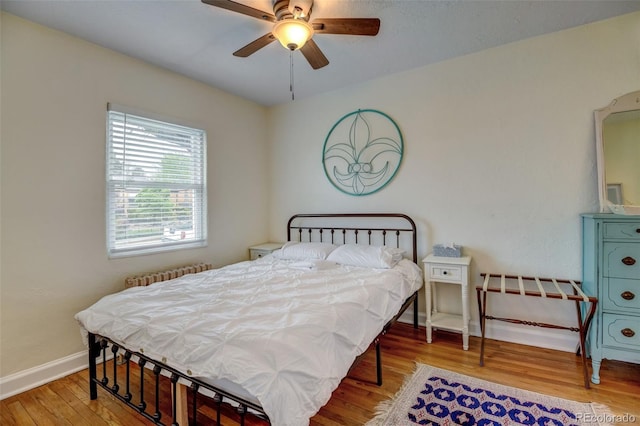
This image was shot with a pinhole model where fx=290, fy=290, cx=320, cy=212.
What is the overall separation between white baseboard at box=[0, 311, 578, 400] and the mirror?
3.79ft

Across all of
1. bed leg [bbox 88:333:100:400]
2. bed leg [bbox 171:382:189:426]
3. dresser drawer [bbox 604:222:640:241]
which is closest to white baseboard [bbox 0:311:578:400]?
bed leg [bbox 88:333:100:400]

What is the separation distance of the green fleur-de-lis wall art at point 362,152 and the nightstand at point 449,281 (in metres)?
1.07

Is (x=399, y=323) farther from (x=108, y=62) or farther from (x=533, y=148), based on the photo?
(x=108, y=62)

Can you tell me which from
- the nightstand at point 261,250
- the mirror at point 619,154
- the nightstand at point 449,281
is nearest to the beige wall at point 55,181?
the nightstand at point 261,250

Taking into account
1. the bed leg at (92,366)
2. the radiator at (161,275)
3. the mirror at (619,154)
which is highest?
A: the mirror at (619,154)

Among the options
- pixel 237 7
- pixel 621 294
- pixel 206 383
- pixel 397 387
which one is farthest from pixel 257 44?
pixel 621 294

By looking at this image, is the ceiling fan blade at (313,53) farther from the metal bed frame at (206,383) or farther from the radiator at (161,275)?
the radiator at (161,275)

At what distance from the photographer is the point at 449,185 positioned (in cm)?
294

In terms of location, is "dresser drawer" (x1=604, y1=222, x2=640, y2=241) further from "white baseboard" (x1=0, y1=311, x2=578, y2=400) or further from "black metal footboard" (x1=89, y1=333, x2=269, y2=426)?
"black metal footboard" (x1=89, y1=333, x2=269, y2=426)

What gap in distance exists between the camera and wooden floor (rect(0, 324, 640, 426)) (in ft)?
5.81

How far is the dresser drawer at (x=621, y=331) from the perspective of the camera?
198cm

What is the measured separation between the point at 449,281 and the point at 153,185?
2965 millimetres

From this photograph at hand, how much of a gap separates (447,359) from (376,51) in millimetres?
2787

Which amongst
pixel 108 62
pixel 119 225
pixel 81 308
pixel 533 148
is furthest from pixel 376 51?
pixel 81 308
